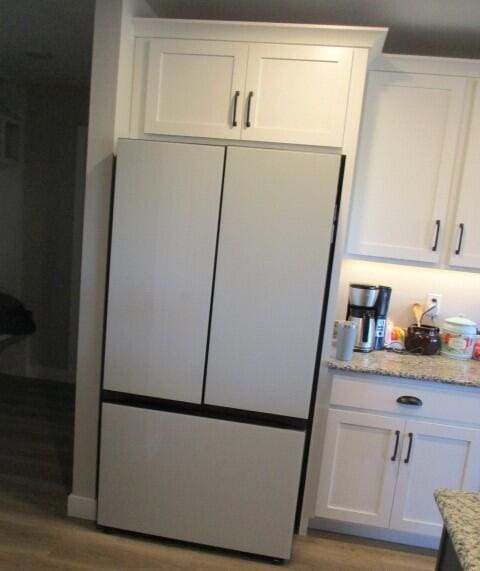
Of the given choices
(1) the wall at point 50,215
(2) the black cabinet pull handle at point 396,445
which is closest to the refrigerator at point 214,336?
(2) the black cabinet pull handle at point 396,445

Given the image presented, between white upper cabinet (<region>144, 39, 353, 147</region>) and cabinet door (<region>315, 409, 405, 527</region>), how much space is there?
129 centimetres

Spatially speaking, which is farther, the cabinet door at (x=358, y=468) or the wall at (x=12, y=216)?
the wall at (x=12, y=216)

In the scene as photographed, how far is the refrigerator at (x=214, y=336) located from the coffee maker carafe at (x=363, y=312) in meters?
0.45

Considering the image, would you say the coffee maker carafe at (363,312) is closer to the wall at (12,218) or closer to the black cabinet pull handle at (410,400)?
the black cabinet pull handle at (410,400)

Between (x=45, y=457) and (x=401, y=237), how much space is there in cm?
247

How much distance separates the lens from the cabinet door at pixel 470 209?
2008 mm

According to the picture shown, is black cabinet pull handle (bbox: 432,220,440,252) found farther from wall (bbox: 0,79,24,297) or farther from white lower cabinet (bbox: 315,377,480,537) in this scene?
wall (bbox: 0,79,24,297)

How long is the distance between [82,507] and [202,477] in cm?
71

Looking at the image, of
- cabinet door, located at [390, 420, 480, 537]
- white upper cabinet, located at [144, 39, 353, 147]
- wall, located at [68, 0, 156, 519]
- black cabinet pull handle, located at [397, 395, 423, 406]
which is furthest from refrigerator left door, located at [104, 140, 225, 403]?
cabinet door, located at [390, 420, 480, 537]

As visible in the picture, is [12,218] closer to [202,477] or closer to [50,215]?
[50,215]

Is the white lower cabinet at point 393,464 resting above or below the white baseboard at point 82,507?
above

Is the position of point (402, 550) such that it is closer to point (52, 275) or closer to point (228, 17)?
point (228, 17)

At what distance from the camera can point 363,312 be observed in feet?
7.02

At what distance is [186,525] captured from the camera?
1.95 m
